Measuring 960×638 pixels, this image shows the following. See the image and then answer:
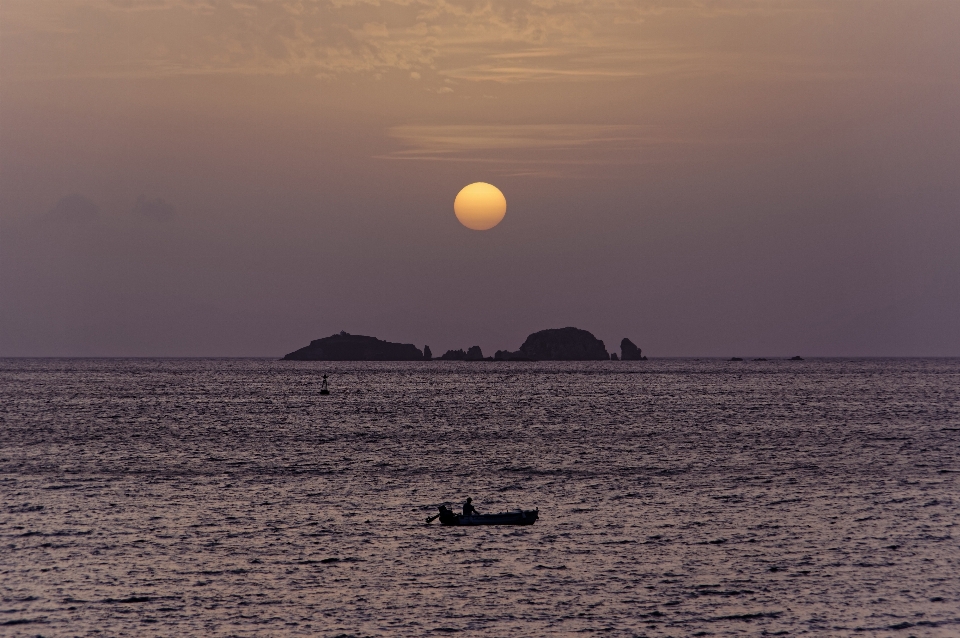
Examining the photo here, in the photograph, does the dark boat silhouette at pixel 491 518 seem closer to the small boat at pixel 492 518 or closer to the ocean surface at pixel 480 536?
the small boat at pixel 492 518

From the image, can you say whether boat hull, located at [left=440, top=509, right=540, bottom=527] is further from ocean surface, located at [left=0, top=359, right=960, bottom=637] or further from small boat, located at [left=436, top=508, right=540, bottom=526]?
ocean surface, located at [left=0, top=359, right=960, bottom=637]

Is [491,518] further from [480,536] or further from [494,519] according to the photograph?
[480,536]

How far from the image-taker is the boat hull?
145 feet

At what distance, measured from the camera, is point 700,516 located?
4647 cm

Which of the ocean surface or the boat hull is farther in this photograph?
the boat hull

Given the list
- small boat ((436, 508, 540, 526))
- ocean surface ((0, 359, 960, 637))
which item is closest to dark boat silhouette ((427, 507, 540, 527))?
→ small boat ((436, 508, 540, 526))

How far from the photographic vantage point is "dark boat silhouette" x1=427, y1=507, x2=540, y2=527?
4431 centimetres

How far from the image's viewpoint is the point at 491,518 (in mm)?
44438

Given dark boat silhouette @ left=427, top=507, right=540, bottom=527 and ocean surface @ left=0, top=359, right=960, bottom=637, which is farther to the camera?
dark boat silhouette @ left=427, top=507, right=540, bottom=527

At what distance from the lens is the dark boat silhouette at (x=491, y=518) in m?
44.3

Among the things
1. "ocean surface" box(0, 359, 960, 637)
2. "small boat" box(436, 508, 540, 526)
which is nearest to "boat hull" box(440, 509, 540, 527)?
"small boat" box(436, 508, 540, 526)

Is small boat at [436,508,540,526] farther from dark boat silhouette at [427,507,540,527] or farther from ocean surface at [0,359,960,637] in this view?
ocean surface at [0,359,960,637]

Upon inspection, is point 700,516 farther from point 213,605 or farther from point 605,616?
point 213,605

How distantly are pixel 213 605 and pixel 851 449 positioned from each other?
208 ft
